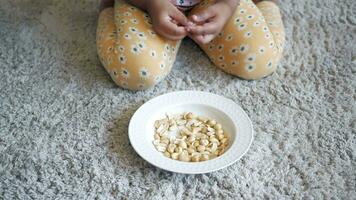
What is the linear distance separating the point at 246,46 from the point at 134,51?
8.5 inches

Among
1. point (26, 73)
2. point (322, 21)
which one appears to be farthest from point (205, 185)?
point (322, 21)

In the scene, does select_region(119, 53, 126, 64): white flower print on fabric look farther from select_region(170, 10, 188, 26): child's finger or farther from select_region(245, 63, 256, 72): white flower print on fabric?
select_region(245, 63, 256, 72): white flower print on fabric

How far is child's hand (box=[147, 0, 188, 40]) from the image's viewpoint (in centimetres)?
86

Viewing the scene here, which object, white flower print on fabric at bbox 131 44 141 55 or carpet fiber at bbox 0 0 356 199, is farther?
white flower print on fabric at bbox 131 44 141 55

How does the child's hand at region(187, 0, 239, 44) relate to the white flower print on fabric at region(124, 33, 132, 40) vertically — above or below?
above

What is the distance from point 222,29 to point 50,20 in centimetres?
42

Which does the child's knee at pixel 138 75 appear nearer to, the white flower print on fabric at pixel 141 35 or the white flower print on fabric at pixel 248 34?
the white flower print on fabric at pixel 141 35

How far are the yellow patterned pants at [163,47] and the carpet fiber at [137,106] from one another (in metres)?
0.03

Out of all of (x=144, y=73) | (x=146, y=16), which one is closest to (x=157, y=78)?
(x=144, y=73)

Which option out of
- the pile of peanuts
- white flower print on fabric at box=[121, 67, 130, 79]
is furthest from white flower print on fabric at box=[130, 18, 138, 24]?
the pile of peanuts

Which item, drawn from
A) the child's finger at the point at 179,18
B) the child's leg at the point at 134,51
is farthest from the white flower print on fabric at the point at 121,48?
the child's finger at the point at 179,18

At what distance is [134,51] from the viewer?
86 cm

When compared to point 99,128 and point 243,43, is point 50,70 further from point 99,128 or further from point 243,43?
point 243,43

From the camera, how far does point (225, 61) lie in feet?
3.03
